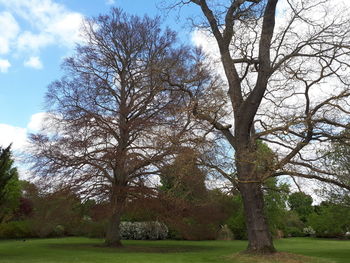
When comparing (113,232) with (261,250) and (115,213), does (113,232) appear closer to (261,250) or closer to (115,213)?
(115,213)

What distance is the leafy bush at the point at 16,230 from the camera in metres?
36.6

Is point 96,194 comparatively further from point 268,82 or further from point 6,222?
point 6,222

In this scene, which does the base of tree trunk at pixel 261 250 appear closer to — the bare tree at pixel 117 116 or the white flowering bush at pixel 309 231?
the bare tree at pixel 117 116

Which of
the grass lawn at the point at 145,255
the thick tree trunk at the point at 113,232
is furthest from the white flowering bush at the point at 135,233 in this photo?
the grass lawn at the point at 145,255

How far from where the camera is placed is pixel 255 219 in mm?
17516

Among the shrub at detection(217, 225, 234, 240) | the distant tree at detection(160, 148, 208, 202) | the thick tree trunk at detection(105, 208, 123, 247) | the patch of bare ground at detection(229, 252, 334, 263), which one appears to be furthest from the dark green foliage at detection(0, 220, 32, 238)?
the patch of bare ground at detection(229, 252, 334, 263)

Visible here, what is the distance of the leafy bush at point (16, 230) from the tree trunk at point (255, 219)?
25.9 metres

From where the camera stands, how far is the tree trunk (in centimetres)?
1714

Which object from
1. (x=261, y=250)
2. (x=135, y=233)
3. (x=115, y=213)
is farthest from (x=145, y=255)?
(x=135, y=233)

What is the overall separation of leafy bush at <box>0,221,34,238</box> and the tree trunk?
2593cm

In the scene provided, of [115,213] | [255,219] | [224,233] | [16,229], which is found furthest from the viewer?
[224,233]

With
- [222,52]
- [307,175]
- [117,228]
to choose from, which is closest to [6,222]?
[117,228]

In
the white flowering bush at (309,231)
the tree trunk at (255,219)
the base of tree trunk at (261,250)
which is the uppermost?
the white flowering bush at (309,231)

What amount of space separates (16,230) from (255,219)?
2762 cm
